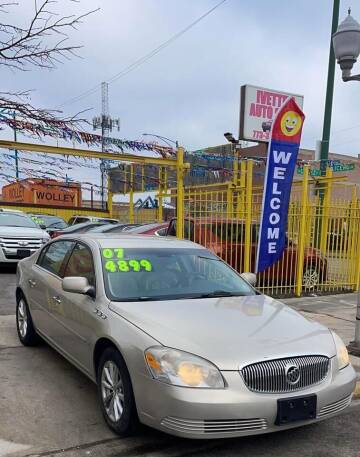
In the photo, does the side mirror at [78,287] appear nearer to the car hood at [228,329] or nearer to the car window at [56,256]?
the car hood at [228,329]

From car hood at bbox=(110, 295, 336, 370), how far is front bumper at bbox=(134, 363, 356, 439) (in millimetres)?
194

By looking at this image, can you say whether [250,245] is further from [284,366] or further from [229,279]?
[284,366]

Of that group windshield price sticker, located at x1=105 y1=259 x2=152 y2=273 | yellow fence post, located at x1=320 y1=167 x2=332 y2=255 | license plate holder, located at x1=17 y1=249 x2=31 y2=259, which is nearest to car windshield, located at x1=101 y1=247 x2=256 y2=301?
windshield price sticker, located at x1=105 y1=259 x2=152 y2=273

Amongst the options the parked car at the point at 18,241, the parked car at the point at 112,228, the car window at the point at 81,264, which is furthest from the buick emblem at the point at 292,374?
the parked car at the point at 18,241

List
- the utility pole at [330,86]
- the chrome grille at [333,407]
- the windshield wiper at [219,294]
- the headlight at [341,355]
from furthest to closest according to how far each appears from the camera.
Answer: the utility pole at [330,86], the windshield wiper at [219,294], the headlight at [341,355], the chrome grille at [333,407]

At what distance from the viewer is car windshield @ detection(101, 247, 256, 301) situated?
428 cm

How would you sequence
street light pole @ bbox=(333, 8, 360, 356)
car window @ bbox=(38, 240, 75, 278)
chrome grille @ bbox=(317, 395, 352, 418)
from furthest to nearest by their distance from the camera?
street light pole @ bbox=(333, 8, 360, 356) < car window @ bbox=(38, 240, 75, 278) < chrome grille @ bbox=(317, 395, 352, 418)

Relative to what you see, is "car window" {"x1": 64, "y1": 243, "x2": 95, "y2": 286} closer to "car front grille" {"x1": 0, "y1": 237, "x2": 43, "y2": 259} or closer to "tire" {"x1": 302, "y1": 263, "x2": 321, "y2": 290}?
"tire" {"x1": 302, "y1": 263, "x2": 321, "y2": 290}

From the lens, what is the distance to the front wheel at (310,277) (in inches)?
410

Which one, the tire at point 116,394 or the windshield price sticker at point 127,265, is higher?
the windshield price sticker at point 127,265

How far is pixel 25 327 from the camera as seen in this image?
5.81 m

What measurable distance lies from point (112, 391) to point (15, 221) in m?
10.1

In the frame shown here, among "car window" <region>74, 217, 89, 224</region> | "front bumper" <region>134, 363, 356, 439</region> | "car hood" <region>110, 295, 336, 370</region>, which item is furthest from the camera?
"car window" <region>74, 217, 89, 224</region>

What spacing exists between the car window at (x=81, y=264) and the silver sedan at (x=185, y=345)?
0.02 meters
